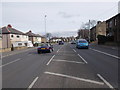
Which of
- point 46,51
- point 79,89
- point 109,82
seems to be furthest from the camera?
point 46,51

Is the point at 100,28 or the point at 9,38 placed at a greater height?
the point at 100,28

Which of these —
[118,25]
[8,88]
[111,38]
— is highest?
[118,25]

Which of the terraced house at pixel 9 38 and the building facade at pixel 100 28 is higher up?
the building facade at pixel 100 28

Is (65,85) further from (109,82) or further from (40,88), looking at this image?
(109,82)

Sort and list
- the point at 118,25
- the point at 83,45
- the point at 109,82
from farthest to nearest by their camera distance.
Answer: the point at 118,25 → the point at 83,45 → the point at 109,82

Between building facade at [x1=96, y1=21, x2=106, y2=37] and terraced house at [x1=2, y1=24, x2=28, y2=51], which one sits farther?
building facade at [x1=96, y1=21, x2=106, y2=37]

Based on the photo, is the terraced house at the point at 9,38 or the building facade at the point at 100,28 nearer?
the terraced house at the point at 9,38

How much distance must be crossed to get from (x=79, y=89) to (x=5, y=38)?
46.7 m

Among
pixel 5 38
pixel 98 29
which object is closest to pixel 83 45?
pixel 5 38

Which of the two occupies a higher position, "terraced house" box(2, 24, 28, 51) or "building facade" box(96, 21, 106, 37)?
"building facade" box(96, 21, 106, 37)

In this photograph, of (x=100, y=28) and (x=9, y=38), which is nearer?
(x=9, y=38)

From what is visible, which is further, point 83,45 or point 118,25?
point 118,25

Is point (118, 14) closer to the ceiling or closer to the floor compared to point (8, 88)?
closer to the ceiling

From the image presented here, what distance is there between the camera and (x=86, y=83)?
6.09 meters
